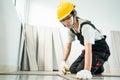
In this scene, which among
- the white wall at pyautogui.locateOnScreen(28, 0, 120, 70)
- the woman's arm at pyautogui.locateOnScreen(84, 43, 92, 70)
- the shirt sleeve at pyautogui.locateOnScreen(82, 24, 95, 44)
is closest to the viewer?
the woman's arm at pyautogui.locateOnScreen(84, 43, 92, 70)

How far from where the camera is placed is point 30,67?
480cm

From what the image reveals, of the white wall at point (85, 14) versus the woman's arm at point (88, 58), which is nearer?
the woman's arm at point (88, 58)

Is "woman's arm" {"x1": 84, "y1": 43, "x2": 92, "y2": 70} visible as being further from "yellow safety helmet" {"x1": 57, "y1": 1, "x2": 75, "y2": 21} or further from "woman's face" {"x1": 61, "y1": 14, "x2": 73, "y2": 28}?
"yellow safety helmet" {"x1": 57, "y1": 1, "x2": 75, "y2": 21}

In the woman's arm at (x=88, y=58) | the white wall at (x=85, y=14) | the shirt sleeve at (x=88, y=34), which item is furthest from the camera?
the white wall at (x=85, y=14)

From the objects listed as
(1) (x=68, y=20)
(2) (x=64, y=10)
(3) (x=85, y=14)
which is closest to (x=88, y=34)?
(1) (x=68, y=20)

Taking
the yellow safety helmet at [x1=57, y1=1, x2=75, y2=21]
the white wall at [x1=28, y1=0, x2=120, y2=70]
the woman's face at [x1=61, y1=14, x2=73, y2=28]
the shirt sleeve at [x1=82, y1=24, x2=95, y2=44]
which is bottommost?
the shirt sleeve at [x1=82, y1=24, x2=95, y2=44]

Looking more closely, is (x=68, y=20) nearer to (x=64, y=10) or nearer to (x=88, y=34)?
(x=64, y=10)

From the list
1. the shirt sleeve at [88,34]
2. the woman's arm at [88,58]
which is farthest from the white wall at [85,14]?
the woman's arm at [88,58]

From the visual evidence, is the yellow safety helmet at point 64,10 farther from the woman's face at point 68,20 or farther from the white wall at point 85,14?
the white wall at point 85,14

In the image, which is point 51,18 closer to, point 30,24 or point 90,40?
point 30,24

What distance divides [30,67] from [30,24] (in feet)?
4.28

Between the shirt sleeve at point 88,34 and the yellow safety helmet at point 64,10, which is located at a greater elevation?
the yellow safety helmet at point 64,10

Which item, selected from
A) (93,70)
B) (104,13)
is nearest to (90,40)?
(93,70)

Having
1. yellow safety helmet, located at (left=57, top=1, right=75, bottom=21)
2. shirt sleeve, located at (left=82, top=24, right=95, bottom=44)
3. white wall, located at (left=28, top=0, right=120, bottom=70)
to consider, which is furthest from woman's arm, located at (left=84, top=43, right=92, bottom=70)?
white wall, located at (left=28, top=0, right=120, bottom=70)
